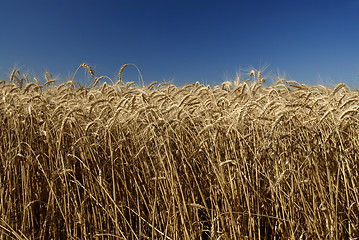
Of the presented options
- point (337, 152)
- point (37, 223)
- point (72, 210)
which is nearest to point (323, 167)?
point (337, 152)

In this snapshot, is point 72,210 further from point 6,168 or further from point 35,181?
point 6,168

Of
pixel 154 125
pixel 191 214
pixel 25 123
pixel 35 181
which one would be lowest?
pixel 191 214

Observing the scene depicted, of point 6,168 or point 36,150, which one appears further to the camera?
point 36,150

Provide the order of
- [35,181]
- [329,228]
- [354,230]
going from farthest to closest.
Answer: [35,181] → [354,230] → [329,228]

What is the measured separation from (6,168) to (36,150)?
0.85 feet

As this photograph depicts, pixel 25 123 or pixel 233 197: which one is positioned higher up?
pixel 25 123

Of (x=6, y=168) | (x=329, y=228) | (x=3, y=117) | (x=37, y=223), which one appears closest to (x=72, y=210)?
(x=37, y=223)

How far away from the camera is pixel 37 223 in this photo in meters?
1.87

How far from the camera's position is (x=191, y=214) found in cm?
166

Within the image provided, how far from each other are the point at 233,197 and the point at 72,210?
1.19m

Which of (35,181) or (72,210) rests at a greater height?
(35,181)

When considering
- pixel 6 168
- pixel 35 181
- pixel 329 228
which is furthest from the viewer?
pixel 35 181

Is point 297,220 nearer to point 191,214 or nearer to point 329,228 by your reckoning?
point 329,228

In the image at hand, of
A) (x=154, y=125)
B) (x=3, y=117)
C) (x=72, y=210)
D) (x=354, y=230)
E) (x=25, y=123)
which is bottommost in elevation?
(x=354, y=230)
